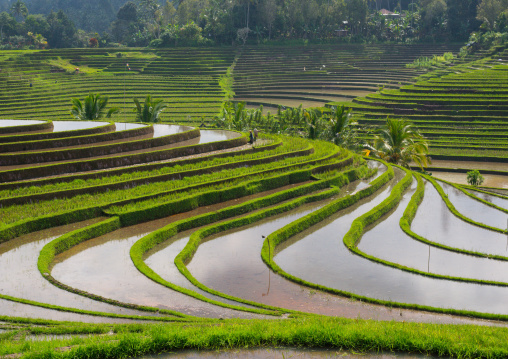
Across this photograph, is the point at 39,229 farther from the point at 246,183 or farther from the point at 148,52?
the point at 148,52

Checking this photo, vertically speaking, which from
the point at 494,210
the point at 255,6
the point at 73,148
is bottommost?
the point at 494,210

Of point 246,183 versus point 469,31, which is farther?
point 469,31

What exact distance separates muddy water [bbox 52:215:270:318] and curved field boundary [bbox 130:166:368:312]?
0.58 ft

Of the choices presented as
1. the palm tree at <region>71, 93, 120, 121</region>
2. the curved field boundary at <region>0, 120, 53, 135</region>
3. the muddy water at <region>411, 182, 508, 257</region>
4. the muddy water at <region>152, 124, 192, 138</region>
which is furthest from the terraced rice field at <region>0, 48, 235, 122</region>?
the muddy water at <region>411, 182, 508, 257</region>

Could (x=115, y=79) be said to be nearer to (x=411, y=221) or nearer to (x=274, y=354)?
(x=411, y=221)

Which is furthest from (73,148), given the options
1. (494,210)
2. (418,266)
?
(494,210)

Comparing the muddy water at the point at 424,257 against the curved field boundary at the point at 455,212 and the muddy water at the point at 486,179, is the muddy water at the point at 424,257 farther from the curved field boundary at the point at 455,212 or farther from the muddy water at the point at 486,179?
the muddy water at the point at 486,179

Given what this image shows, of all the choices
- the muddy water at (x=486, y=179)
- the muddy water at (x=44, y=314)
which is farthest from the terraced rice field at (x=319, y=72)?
the muddy water at (x=44, y=314)

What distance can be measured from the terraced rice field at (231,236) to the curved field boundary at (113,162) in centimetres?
4

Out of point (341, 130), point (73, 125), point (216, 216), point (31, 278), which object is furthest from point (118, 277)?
point (341, 130)

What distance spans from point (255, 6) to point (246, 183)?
2167 inches

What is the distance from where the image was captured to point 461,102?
39625 millimetres

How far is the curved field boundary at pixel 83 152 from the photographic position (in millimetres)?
19016

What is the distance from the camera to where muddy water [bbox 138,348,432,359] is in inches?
311
